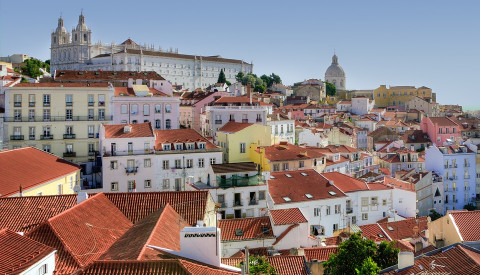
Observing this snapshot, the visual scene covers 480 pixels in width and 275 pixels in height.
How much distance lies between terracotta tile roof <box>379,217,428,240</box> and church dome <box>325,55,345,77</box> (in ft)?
488

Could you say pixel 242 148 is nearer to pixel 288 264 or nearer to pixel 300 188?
pixel 300 188

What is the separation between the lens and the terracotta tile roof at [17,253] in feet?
39.3

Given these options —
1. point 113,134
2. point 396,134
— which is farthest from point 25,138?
point 396,134

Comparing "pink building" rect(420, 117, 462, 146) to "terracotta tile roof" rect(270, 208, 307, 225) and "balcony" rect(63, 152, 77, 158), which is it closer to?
"balcony" rect(63, 152, 77, 158)

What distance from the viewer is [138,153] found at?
1581 inches

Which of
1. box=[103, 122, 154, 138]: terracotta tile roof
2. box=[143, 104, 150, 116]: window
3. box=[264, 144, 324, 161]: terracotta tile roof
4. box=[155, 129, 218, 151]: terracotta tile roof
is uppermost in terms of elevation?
box=[143, 104, 150, 116]: window

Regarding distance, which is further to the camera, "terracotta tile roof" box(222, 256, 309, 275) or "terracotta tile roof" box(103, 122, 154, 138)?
"terracotta tile roof" box(103, 122, 154, 138)

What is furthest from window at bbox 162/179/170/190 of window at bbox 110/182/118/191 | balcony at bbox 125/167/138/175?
window at bbox 110/182/118/191

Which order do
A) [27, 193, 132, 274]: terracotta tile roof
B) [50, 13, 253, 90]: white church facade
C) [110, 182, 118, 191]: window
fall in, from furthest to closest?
1. [50, 13, 253, 90]: white church facade
2. [110, 182, 118, 191]: window
3. [27, 193, 132, 274]: terracotta tile roof

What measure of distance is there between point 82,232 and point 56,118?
1225 inches

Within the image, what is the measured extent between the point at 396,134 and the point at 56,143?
60.8 m

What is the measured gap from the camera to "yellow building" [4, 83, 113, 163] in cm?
4531

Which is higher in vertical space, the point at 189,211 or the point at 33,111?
the point at 33,111

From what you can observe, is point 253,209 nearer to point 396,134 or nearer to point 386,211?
point 386,211
